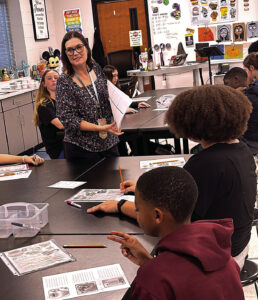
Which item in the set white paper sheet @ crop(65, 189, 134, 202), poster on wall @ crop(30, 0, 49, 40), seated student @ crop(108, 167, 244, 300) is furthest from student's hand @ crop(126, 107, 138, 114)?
poster on wall @ crop(30, 0, 49, 40)

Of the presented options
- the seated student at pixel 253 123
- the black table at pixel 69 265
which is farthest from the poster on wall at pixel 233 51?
the black table at pixel 69 265

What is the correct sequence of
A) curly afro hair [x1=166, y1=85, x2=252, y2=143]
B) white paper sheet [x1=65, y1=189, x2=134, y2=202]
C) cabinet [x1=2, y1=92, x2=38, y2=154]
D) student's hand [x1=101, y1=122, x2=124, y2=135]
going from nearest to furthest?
1. curly afro hair [x1=166, y1=85, x2=252, y2=143]
2. white paper sheet [x1=65, y1=189, x2=134, y2=202]
3. student's hand [x1=101, y1=122, x2=124, y2=135]
4. cabinet [x1=2, y1=92, x2=38, y2=154]

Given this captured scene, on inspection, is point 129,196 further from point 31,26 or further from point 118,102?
point 31,26

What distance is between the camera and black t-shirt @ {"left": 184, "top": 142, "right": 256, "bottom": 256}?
1.74 m

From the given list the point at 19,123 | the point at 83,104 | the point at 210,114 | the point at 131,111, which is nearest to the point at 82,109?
the point at 83,104

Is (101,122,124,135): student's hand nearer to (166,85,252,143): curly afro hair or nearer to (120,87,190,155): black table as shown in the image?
(120,87,190,155): black table

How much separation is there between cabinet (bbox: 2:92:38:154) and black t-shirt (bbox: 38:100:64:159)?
211 centimetres

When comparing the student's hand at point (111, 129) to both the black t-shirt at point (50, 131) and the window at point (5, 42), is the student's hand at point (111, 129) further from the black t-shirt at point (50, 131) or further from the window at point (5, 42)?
the window at point (5, 42)

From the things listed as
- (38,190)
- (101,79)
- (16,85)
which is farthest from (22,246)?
(16,85)

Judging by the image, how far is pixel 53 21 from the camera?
8.91 metres

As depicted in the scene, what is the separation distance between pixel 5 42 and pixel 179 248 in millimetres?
6964

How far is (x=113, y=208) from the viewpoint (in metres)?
2.09

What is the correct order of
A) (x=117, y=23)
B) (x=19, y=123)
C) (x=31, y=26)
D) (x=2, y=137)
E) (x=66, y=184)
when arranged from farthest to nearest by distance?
(x=117, y=23)
(x=31, y=26)
(x=19, y=123)
(x=2, y=137)
(x=66, y=184)

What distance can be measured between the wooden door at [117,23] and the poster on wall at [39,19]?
3.70 feet
